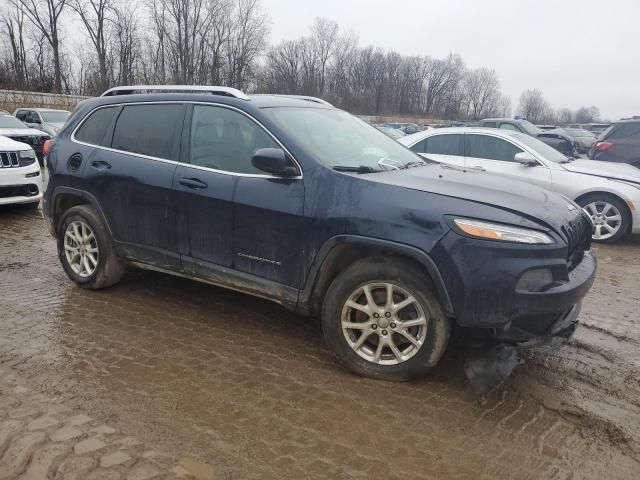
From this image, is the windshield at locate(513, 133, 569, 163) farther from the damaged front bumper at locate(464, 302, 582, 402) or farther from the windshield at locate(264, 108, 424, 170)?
the damaged front bumper at locate(464, 302, 582, 402)

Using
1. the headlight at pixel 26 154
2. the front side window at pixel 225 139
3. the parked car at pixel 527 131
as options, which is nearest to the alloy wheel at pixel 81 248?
the front side window at pixel 225 139

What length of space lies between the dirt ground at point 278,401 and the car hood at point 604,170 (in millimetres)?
3745

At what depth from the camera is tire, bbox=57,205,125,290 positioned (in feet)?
15.0

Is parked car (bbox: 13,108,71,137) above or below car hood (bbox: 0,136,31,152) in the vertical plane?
above

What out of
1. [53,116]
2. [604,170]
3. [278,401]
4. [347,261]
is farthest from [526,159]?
[53,116]

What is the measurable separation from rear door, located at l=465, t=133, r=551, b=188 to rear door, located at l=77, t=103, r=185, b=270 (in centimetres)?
496

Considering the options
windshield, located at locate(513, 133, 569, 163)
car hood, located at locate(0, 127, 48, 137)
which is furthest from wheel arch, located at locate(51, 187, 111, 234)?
Answer: car hood, located at locate(0, 127, 48, 137)

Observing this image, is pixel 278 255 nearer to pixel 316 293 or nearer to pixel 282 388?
pixel 316 293

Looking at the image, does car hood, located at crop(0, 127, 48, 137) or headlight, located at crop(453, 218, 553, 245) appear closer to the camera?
headlight, located at crop(453, 218, 553, 245)

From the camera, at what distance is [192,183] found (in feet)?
12.7

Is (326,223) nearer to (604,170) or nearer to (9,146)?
(604,170)

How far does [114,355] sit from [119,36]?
186 ft

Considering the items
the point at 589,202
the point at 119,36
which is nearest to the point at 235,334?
the point at 589,202

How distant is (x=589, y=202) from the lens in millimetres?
7527
